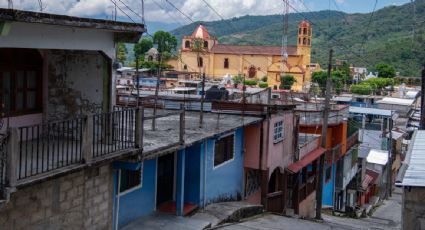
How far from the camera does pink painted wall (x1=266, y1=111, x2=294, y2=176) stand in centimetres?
1908

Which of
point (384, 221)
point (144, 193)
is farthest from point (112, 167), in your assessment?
point (384, 221)

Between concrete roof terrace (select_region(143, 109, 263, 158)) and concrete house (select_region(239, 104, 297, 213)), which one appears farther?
concrete house (select_region(239, 104, 297, 213))

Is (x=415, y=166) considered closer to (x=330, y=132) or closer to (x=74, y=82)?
(x=74, y=82)

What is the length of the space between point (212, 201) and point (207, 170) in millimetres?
1187

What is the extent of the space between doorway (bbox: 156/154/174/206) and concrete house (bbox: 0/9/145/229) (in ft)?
11.6

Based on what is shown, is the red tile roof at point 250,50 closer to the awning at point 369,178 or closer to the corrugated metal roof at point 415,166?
the awning at point 369,178

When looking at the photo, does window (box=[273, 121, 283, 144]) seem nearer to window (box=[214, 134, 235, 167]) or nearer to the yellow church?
window (box=[214, 134, 235, 167])

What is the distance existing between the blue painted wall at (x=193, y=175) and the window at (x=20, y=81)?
5056 millimetres

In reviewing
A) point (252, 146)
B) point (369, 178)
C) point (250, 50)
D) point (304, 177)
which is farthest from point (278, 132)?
point (250, 50)

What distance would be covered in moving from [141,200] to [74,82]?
3.71 metres

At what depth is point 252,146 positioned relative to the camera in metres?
18.4

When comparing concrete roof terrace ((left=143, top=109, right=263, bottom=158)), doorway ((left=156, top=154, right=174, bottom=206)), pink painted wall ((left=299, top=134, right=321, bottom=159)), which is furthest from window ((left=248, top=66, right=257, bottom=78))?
doorway ((left=156, top=154, right=174, bottom=206))

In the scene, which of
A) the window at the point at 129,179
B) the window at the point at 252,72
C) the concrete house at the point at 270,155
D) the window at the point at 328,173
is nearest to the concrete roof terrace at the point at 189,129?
the concrete house at the point at 270,155

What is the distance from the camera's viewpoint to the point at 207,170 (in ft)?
50.5
